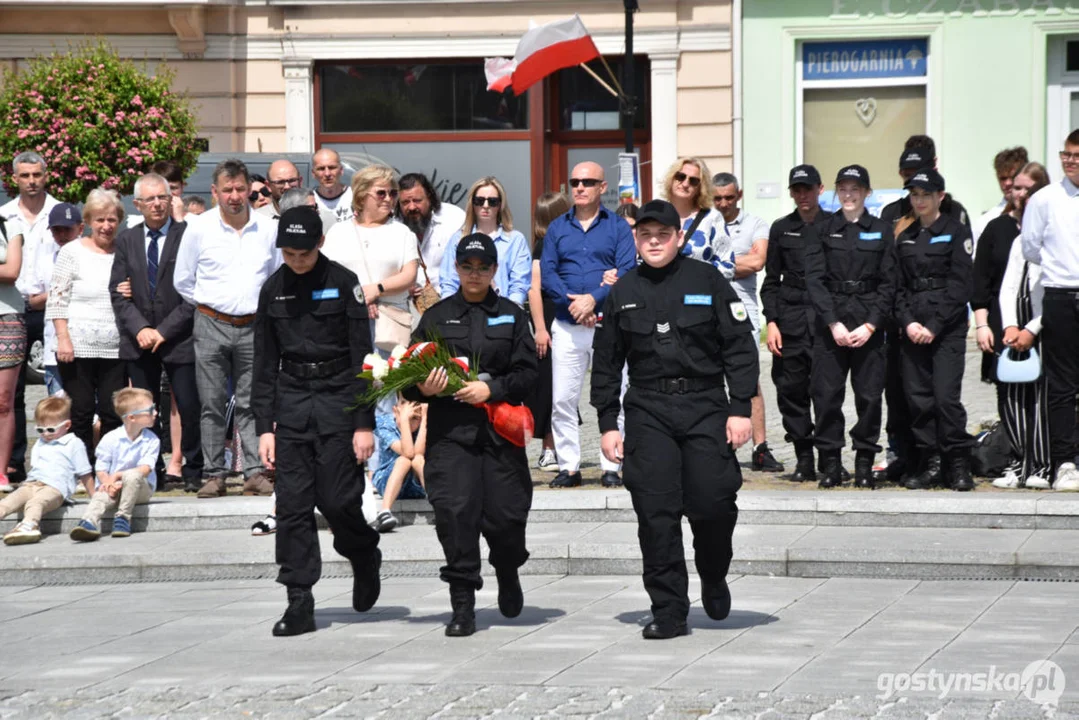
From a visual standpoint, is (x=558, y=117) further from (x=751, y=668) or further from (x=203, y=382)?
(x=751, y=668)

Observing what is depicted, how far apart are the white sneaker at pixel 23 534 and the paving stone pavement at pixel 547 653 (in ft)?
2.76

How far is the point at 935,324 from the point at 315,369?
164 inches

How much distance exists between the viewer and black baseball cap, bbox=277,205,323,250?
294 inches

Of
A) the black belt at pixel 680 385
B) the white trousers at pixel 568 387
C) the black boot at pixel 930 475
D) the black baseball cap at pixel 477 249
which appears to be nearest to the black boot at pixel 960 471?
the black boot at pixel 930 475

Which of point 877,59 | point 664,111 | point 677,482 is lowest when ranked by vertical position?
point 677,482

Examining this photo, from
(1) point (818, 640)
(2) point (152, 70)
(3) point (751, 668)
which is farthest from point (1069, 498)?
(2) point (152, 70)

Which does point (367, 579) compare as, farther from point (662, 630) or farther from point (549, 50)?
point (549, 50)

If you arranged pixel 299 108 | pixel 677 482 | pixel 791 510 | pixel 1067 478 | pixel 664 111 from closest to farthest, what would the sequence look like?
pixel 677 482 → pixel 791 510 → pixel 1067 478 → pixel 664 111 → pixel 299 108

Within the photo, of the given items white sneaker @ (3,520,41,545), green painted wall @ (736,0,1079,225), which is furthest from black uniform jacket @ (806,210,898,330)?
green painted wall @ (736,0,1079,225)

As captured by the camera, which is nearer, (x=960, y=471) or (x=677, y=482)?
(x=677, y=482)

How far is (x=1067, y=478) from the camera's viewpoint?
983 centimetres

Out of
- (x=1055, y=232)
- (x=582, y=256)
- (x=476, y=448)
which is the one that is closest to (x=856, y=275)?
(x=1055, y=232)

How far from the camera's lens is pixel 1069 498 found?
9.28 meters

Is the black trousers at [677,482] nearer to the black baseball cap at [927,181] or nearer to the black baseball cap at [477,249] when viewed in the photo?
the black baseball cap at [477,249]
